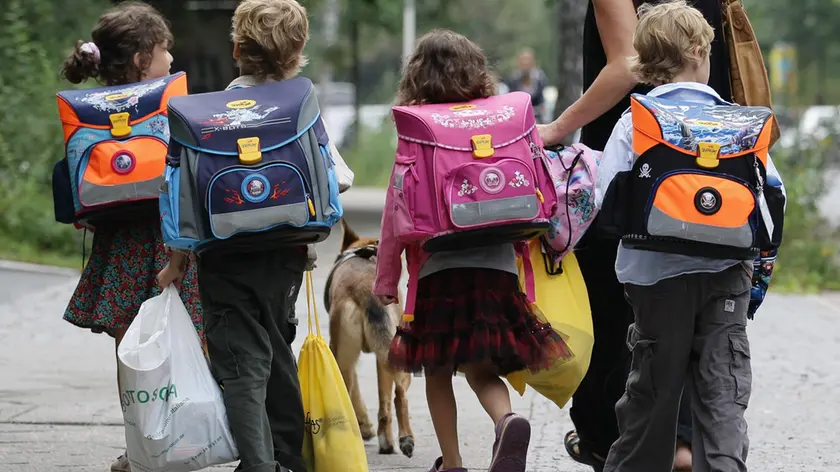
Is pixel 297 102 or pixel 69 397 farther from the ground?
pixel 297 102

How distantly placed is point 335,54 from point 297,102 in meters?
21.1

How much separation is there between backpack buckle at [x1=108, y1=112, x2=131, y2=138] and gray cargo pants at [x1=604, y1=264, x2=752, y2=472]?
199 centimetres

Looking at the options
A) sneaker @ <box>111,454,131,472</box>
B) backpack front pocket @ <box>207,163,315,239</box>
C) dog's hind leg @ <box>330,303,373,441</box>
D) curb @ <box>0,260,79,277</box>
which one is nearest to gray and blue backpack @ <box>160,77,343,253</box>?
backpack front pocket @ <box>207,163,315,239</box>

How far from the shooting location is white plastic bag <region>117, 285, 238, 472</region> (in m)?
4.23

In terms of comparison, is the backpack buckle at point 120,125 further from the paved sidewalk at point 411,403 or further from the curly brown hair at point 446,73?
the paved sidewalk at point 411,403

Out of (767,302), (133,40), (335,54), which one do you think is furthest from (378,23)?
(133,40)

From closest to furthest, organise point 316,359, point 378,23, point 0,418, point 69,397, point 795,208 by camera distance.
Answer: point 316,359, point 0,418, point 69,397, point 795,208, point 378,23

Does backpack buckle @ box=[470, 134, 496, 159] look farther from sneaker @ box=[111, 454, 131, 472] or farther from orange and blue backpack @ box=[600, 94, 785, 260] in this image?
sneaker @ box=[111, 454, 131, 472]

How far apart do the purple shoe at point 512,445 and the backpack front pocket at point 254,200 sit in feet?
3.19

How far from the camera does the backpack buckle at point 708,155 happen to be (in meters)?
3.94

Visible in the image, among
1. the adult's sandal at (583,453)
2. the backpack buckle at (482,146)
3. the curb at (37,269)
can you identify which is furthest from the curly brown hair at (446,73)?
the curb at (37,269)

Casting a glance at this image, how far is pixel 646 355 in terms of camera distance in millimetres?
4176

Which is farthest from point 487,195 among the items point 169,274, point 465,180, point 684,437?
point 684,437

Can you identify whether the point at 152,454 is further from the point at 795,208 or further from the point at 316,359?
the point at 795,208
